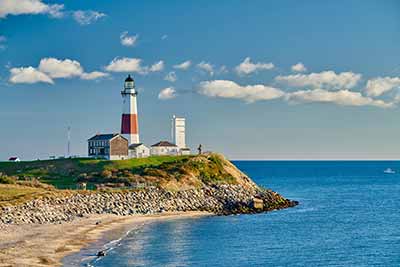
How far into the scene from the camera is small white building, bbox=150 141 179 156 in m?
123

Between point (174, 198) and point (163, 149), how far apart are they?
115ft

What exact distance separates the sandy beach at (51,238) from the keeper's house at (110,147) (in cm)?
3633

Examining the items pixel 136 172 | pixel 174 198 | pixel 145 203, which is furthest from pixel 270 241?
pixel 136 172

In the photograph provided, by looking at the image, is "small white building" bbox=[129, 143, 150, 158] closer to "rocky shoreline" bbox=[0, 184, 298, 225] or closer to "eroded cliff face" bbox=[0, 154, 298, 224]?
"eroded cliff face" bbox=[0, 154, 298, 224]

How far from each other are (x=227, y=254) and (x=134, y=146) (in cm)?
6215

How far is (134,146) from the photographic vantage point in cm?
11581

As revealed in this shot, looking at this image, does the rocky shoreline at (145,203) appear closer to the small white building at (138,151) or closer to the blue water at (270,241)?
the blue water at (270,241)

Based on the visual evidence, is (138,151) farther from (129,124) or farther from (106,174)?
(106,174)

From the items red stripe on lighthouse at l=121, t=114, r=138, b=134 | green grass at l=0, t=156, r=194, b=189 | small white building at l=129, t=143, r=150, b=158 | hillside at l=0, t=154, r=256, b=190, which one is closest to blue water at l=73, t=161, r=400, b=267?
hillside at l=0, t=154, r=256, b=190

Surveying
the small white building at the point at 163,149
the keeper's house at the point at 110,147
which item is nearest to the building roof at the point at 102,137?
the keeper's house at the point at 110,147

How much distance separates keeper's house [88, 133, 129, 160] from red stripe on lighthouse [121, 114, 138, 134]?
6.35ft

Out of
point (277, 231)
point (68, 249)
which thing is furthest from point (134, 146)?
point (68, 249)

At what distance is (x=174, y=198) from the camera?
292ft

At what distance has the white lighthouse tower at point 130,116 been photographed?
115875 mm
